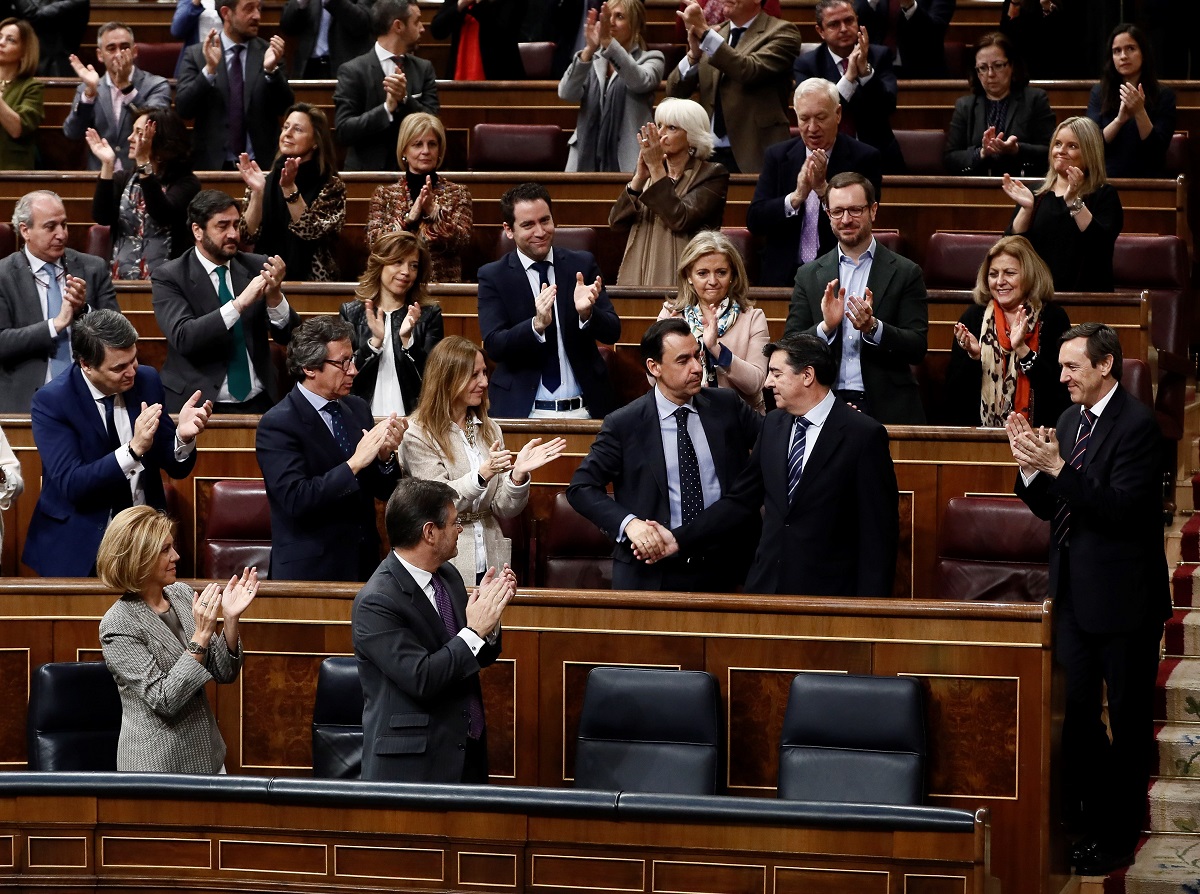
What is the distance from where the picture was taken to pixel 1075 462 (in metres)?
3.97

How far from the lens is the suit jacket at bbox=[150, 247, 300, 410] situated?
487 centimetres

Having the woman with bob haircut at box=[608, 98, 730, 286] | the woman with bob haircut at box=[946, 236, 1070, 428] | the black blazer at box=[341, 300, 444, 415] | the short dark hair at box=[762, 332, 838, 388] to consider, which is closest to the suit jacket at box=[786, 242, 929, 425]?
the woman with bob haircut at box=[946, 236, 1070, 428]

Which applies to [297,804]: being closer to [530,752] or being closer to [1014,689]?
[530,752]

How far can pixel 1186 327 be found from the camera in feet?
18.4

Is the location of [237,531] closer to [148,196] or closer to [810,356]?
[148,196]

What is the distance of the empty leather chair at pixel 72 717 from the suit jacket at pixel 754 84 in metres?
3.19

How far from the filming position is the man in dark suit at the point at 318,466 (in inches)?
156

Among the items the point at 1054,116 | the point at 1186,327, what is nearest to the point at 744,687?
the point at 1186,327

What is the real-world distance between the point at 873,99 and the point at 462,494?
2690mm

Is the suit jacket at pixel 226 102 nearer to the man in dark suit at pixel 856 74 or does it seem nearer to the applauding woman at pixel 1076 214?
the man in dark suit at pixel 856 74

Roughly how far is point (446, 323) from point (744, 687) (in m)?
2.09

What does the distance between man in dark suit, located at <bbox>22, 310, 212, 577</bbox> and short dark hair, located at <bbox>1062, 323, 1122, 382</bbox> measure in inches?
78.0

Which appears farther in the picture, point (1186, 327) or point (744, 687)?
point (1186, 327)

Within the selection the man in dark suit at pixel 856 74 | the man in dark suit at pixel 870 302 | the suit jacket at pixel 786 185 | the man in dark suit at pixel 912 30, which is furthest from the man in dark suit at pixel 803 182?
the man in dark suit at pixel 912 30
